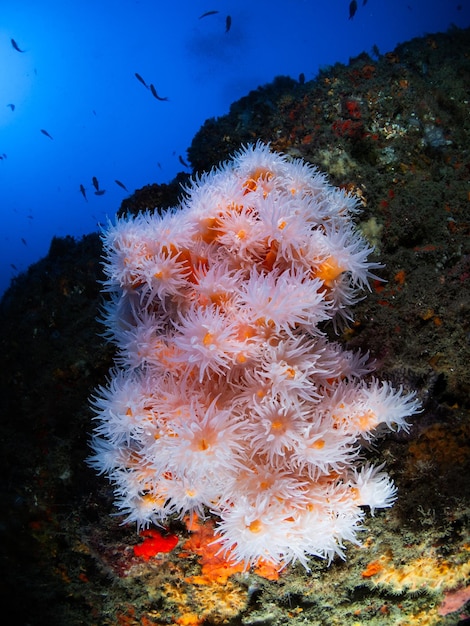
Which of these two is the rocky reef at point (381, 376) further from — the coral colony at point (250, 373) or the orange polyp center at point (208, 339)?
the orange polyp center at point (208, 339)

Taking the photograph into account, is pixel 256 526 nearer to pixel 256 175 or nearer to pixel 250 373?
pixel 250 373

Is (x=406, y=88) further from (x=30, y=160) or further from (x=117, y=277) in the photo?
(x=30, y=160)

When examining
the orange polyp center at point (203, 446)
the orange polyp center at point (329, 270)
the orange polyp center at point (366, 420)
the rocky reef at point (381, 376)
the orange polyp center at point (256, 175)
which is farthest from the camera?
the orange polyp center at point (256, 175)

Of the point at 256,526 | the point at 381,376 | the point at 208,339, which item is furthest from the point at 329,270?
the point at 256,526

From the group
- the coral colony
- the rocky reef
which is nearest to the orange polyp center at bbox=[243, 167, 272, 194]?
the coral colony

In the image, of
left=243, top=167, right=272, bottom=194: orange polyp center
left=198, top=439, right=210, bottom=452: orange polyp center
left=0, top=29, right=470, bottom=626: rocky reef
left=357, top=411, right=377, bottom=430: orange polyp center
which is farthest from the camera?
left=243, top=167, right=272, bottom=194: orange polyp center

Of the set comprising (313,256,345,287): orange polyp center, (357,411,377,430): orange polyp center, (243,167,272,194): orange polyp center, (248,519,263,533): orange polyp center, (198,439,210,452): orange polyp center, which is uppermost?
(243,167,272,194): orange polyp center

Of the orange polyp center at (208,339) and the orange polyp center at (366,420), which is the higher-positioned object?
the orange polyp center at (208,339)

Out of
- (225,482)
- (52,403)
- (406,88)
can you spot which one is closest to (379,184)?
(406,88)

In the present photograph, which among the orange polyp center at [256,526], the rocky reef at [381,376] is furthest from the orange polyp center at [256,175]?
the orange polyp center at [256,526]

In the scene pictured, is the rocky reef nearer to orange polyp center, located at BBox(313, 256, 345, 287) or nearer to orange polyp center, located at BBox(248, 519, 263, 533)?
orange polyp center, located at BBox(313, 256, 345, 287)
